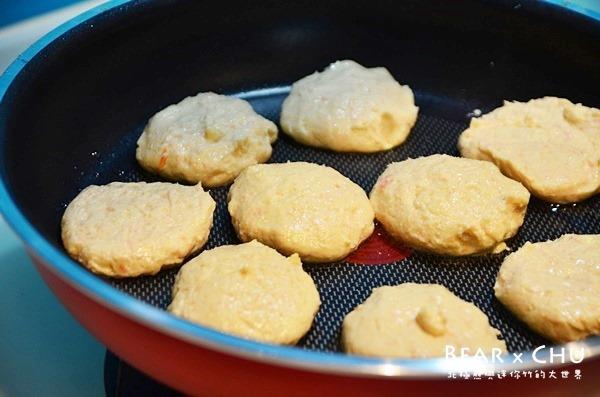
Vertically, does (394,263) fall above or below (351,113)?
below

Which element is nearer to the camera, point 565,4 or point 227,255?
point 227,255

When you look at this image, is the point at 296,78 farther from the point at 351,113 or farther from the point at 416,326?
the point at 416,326

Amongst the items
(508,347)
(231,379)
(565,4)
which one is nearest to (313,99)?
(565,4)

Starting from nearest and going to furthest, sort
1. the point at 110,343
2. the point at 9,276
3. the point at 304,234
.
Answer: the point at 110,343, the point at 304,234, the point at 9,276

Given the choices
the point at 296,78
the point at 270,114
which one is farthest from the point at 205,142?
the point at 296,78

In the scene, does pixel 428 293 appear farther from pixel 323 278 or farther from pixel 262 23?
pixel 262 23

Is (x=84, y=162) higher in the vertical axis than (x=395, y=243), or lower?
higher

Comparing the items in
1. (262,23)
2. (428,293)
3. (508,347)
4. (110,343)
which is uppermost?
(262,23)
